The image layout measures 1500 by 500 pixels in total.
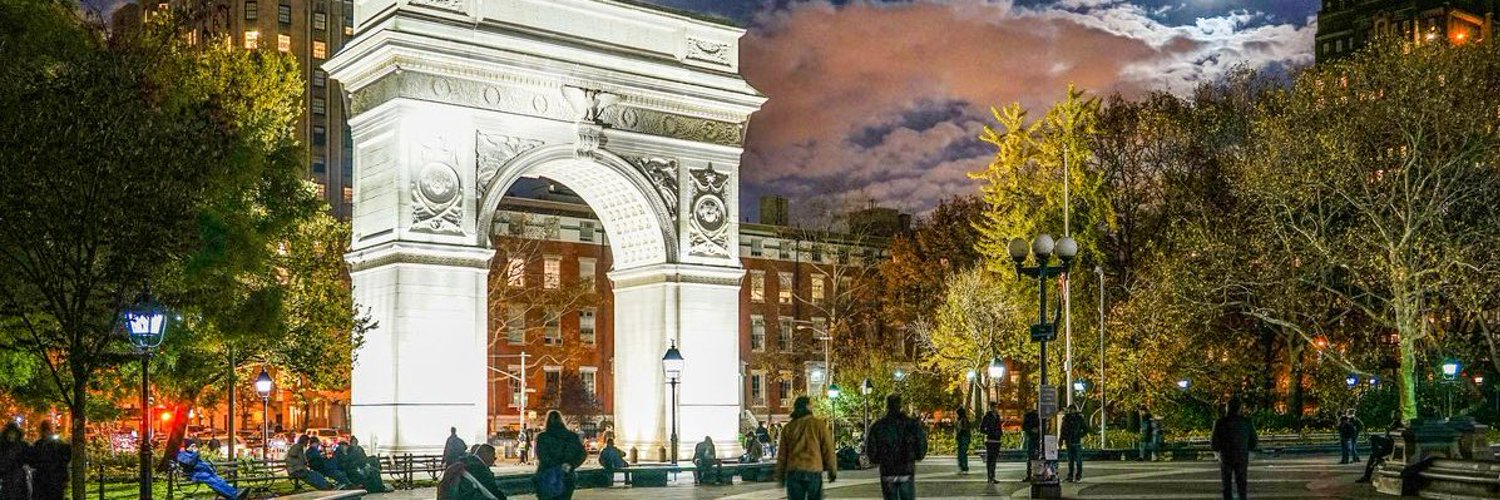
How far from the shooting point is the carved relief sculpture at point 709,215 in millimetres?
39312

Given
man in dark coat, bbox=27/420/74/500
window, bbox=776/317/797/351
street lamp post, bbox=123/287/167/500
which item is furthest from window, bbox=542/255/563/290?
man in dark coat, bbox=27/420/74/500

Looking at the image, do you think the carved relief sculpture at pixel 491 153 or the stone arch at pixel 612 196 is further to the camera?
the stone arch at pixel 612 196

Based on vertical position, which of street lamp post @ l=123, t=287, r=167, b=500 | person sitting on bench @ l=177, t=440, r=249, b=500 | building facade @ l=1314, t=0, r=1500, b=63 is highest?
building facade @ l=1314, t=0, r=1500, b=63

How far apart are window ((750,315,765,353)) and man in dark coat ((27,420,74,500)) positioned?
5356 centimetres

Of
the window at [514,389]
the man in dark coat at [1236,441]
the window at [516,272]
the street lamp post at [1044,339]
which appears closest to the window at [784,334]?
the window at [514,389]

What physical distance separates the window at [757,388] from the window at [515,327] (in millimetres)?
11900

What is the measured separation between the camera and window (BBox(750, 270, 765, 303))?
7069cm

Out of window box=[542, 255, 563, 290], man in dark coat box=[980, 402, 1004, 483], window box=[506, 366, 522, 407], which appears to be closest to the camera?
man in dark coat box=[980, 402, 1004, 483]

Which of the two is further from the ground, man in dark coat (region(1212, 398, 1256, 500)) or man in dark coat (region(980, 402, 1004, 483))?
man in dark coat (region(1212, 398, 1256, 500))

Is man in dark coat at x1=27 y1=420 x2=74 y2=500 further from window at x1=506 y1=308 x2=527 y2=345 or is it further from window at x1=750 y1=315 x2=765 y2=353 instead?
window at x1=750 y1=315 x2=765 y2=353

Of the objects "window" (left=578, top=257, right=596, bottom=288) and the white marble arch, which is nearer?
the white marble arch

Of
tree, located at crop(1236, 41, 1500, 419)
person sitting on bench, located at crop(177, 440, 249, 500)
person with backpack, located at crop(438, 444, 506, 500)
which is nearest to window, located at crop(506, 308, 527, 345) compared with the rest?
tree, located at crop(1236, 41, 1500, 419)

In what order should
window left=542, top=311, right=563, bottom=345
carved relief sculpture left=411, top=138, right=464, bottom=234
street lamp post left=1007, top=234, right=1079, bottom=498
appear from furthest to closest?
window left=542, top=311, right=563, bottom=345 < carved relief sculpture left=411, top=138, right=464, bottom=234 < street lamp post left=1007, top=234, right=1079, bottom=498

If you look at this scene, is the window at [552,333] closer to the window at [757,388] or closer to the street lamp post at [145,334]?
the window at [757,388]
